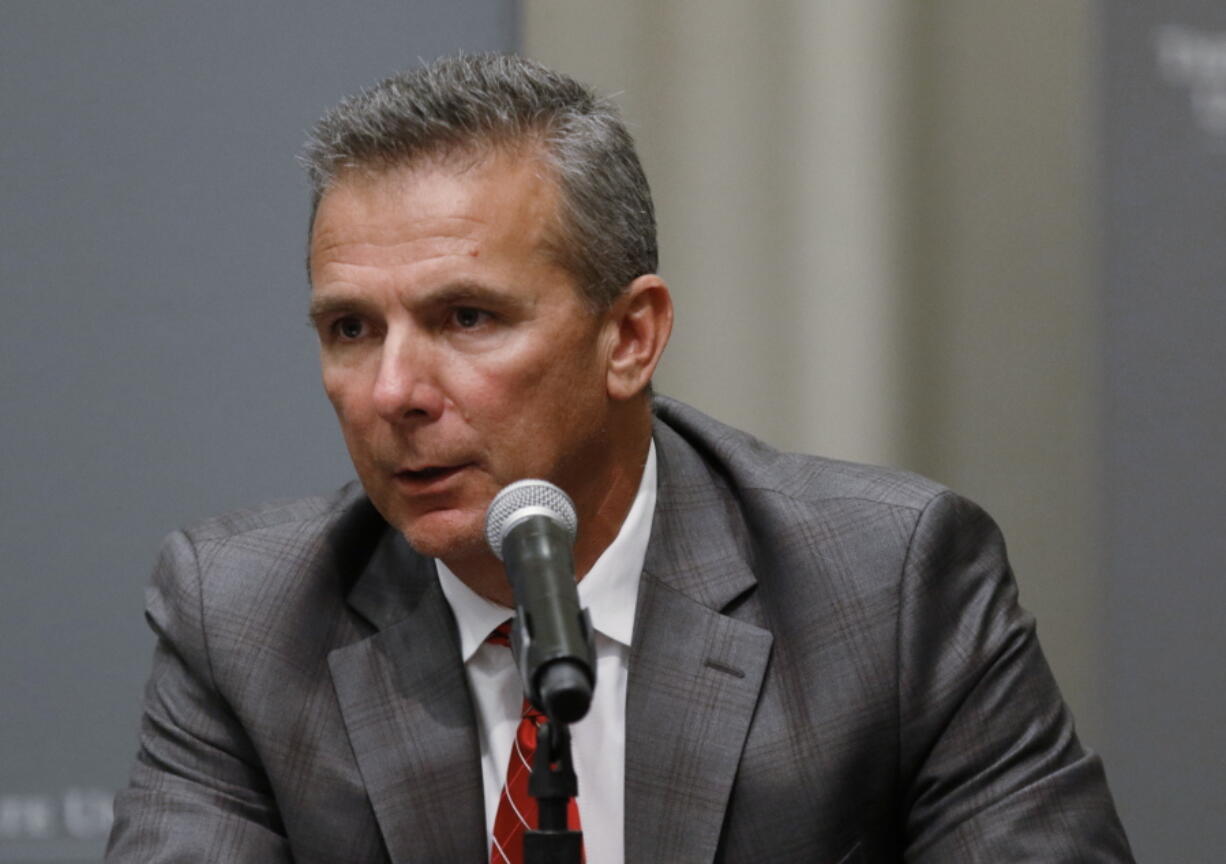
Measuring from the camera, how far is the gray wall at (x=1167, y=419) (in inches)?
122

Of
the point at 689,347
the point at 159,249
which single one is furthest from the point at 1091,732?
the point at 159,249

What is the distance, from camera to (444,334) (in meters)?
1.86

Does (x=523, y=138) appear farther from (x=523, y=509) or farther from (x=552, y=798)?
(x=552, y=798)

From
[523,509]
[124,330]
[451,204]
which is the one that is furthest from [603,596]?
[124,330]

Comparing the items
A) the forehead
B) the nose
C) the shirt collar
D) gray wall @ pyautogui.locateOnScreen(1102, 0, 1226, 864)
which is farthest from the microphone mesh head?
gray wall @ pyautogui.locateOnScreen(1102, 0, 1226, 864)

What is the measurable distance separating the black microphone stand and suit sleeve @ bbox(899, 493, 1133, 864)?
0.73 metres

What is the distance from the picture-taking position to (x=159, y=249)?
2.84 m

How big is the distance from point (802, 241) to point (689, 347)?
0.30 m

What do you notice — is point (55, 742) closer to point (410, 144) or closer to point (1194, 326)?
point (410, 144)

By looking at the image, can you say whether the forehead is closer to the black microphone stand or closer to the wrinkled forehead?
the wrinkled forehead

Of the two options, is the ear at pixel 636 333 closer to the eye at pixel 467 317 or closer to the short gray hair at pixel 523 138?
the short gray hair at pixel 523 138

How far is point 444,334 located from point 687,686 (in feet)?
1.67

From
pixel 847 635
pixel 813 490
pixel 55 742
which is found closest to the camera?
pixel 847 635

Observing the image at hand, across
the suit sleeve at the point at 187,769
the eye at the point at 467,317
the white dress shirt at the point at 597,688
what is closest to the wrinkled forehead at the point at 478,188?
the eye at the point at 467,317
